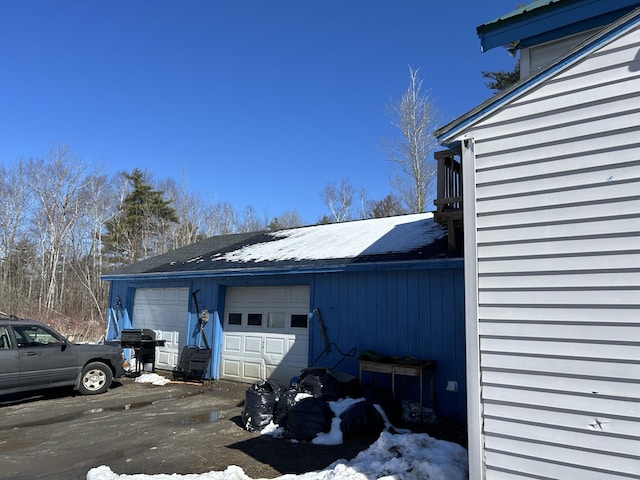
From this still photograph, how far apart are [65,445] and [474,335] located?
553 cm

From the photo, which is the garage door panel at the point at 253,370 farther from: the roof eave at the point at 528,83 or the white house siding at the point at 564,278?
the roof eave at the point at 528,83

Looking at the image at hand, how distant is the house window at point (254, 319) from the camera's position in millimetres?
10100

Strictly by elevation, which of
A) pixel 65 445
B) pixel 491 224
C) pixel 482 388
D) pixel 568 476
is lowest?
pixel 65 445

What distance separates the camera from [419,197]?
23.7 m

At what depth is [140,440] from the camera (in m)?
5.99

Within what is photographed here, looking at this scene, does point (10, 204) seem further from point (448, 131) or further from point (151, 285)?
point (448, 131)

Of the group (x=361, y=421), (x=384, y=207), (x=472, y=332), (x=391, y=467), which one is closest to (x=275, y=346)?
(x=361, y=421)

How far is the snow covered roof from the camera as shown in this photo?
8.23 m

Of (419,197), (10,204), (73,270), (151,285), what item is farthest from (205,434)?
(10,204)

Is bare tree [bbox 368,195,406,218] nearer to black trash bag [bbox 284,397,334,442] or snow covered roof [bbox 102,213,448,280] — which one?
snow covered roof [bbox 102,213,448,280]

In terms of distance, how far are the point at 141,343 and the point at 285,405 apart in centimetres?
649

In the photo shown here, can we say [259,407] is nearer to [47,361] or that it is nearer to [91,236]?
[47,361]

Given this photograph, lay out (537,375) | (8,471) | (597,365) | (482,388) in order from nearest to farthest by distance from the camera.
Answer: (597,365)
(537,375)
(482,388)
(8,471)

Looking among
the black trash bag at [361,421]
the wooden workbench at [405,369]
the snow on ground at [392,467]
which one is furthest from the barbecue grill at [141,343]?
the black trash bag at [361,421]
